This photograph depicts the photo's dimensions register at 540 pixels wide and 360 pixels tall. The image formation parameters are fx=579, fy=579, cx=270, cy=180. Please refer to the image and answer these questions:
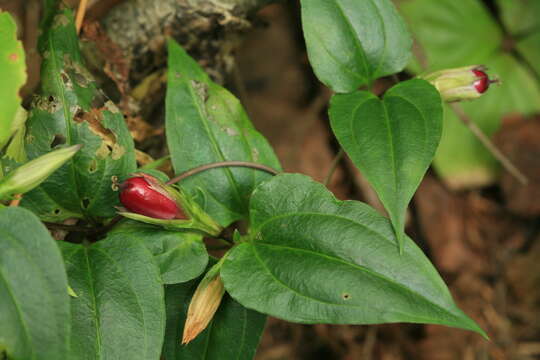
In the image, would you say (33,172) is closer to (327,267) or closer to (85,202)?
(85,202)

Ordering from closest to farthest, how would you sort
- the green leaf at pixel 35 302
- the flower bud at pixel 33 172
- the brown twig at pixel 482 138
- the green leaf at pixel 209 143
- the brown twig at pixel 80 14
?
the green leaf at pixel 35 302, the flower bud at pixel 33 172, the green leaf at pixel 209 143, the brown twig at pixel 80 14, the brown twig at pixel 482 138

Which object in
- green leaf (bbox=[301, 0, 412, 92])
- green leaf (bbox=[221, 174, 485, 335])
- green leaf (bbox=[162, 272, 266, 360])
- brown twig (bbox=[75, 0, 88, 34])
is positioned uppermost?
brown twig (bbox=[75, 0, 88, 34])

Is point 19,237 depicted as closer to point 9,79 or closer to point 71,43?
point 9,79

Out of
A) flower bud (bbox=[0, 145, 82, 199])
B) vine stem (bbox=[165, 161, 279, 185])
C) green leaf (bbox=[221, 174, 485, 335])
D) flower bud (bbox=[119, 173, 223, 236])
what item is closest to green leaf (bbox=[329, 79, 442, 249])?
green leaf (bbox=[221, 174, 485, 335])

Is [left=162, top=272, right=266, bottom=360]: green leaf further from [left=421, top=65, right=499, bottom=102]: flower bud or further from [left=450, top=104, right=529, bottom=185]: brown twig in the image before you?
[left=450, top=104, right=529, bottom=185]: brown twig

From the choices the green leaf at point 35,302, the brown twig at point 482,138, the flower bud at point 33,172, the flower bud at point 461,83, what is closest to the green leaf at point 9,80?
the flower bud at point 33,172

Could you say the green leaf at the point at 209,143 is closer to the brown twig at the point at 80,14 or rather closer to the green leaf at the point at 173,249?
the green leaf at the point at 173,249
